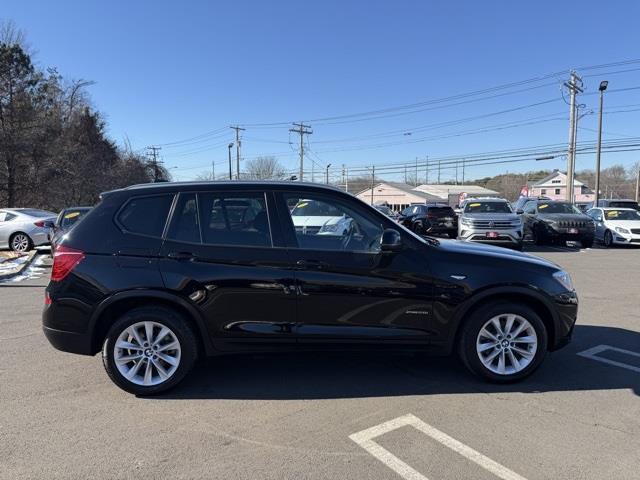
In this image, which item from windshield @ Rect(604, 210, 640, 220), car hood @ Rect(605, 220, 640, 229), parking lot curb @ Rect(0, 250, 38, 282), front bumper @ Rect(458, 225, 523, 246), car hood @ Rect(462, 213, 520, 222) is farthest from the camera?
windshield @ Rect(604, 210, 640, 220)

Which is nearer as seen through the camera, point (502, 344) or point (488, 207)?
point (502, 344)

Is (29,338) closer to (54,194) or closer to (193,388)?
(193,388)

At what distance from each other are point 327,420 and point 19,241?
1430 cm

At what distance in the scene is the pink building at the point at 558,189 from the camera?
98938 millimetres

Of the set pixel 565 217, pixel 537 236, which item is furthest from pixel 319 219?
pixel 537 236

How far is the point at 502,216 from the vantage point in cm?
1570

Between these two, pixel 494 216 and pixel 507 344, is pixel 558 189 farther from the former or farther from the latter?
pixel 507 344

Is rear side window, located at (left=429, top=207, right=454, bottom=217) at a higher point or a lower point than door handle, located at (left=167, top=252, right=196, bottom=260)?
higher

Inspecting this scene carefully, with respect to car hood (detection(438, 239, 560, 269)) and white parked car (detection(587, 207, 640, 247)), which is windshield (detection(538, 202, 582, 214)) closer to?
white parked car (detection(587, 207, 640, 247))

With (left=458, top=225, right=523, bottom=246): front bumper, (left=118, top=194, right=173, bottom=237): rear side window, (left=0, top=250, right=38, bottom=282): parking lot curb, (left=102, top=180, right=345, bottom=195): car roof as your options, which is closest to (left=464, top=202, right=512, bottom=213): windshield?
(left=458, top=225, right=523, bottom=246): front bumper

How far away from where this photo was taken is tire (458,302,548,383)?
4.24 m

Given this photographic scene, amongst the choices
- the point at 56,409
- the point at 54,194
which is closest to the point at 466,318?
the point at 56,409

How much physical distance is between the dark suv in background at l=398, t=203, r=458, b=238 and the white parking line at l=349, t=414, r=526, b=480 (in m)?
17.7

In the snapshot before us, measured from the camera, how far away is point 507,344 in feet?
14.1
